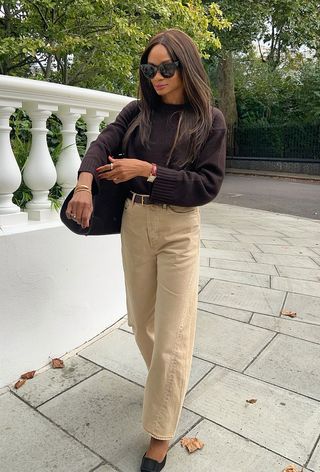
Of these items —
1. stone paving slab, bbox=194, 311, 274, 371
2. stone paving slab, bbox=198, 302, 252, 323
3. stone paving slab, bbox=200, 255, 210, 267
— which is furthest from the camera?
stone paving slab, bbox=200, 255, 210, 267

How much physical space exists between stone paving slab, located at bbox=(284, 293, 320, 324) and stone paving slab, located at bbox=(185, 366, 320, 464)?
106 cm

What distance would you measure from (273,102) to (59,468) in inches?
747

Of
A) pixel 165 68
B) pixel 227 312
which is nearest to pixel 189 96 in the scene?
pixel 165 68

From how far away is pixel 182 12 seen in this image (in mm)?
5617

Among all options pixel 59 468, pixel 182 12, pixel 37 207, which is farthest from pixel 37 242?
pixel 182 12

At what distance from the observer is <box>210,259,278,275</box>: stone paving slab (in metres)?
4.43

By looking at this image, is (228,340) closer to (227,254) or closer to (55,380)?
(55,380)

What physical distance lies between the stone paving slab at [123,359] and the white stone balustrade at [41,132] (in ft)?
2.98

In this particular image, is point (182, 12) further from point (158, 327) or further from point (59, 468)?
point (59, 468)

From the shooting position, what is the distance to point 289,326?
319 cm

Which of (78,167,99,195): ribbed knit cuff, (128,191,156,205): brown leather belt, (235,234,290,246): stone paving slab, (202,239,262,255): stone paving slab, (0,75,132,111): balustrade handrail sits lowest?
(235,234,290,246): stone paving slab

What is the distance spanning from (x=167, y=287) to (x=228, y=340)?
1.32m

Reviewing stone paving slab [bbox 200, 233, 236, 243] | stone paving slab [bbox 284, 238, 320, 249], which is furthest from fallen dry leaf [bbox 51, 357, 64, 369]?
stone paving slab [bbox 284, 238, 320, 249]

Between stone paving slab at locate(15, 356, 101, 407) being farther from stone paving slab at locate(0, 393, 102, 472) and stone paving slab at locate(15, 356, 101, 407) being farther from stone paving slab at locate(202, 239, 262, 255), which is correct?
stone paving slab at locate(202, 239, 262, 255)
